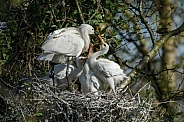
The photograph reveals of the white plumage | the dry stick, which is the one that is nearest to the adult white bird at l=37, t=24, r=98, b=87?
the white plumage

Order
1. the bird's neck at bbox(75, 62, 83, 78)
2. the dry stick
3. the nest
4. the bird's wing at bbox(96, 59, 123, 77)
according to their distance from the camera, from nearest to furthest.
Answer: the nest < the bird's wing at bbox(96, 59, 123, 77) < the bird's neck at bbox(75, 62, 83, 78) < the dry stick

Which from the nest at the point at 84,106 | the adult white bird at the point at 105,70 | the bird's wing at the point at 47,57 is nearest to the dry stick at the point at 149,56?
the adult white bird at the point at 105,70

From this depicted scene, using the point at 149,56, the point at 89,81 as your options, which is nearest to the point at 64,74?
the point at 89,81

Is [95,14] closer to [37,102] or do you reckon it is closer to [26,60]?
[26,60]

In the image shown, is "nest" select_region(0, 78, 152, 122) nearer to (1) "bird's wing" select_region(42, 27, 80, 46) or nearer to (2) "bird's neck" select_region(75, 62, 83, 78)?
(2) "bird's neck" select_region(75, 62, 83, 78)

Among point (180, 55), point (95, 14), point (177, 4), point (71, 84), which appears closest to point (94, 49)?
point (95, 14)

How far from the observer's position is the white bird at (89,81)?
3420 millimetres

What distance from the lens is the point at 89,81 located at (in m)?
3.43

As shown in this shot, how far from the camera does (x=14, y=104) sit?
3.66 meters

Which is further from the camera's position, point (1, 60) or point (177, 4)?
point (177, 4)

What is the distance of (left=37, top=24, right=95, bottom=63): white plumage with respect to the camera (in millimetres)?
3363

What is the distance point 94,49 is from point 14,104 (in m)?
0.73

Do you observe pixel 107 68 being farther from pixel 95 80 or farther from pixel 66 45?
pixel 66 45

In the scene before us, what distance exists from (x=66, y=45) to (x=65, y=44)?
10 millimetres
